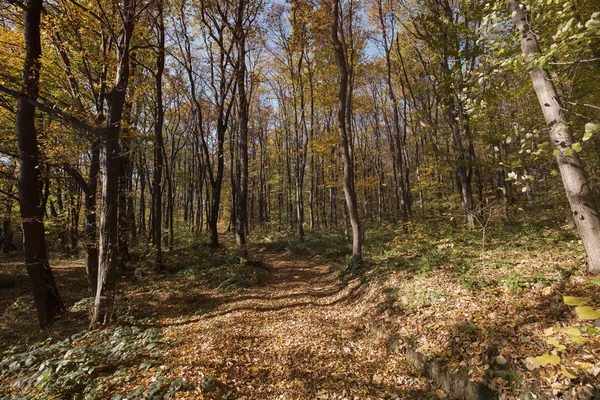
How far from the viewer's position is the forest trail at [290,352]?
421 centimetres

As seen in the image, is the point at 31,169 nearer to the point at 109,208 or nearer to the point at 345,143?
the point at 109,208

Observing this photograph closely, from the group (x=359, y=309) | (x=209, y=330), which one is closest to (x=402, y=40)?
(x=359, y=309)

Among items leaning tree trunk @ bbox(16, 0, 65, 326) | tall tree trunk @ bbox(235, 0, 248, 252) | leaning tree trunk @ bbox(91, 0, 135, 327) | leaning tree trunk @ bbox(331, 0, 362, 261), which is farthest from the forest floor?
tall tree trunk @ bbox(235, 0, 248, 252)

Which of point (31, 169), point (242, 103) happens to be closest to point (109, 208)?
point (31, 169)

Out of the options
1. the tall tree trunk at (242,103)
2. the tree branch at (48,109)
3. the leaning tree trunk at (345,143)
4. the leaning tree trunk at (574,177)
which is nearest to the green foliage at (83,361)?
the tree branch at (48,109)

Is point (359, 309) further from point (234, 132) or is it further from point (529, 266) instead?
point (234, 132)

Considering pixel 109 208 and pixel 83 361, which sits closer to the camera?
pixel 83 361

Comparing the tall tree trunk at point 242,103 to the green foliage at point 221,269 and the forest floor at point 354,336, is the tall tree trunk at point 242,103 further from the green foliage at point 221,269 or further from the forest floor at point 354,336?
the forest floor at point 354,336

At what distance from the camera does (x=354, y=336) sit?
589 cm

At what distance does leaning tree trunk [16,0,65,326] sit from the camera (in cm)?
656

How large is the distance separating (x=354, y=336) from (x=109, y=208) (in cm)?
621

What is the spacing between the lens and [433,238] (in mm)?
9828

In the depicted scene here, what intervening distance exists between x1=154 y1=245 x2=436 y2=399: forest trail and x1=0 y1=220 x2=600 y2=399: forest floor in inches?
1.1

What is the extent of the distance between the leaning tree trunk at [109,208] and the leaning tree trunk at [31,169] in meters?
1.73
